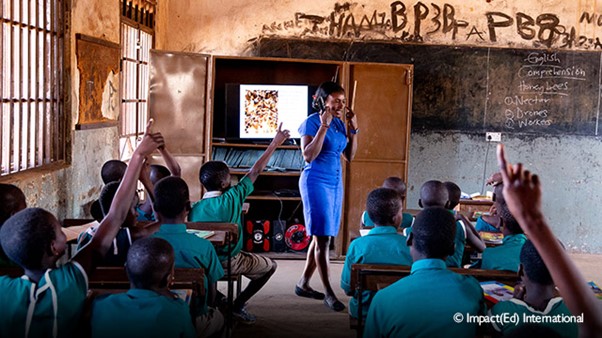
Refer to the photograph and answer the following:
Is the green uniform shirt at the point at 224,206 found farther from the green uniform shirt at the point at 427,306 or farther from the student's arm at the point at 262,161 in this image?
the green uniform shirt at the point at 427,306

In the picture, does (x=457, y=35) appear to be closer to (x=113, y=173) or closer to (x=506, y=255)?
(x=113, y=173)

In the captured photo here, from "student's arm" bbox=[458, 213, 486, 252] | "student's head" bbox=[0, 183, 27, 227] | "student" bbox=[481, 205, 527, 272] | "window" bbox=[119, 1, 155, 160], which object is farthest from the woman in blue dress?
"student's head" bbox=[0, 183, 27, 227]

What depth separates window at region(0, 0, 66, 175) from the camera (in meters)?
4.15

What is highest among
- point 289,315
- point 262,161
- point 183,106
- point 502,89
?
point 502,89

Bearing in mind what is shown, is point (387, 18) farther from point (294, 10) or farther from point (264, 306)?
point (264, 306)

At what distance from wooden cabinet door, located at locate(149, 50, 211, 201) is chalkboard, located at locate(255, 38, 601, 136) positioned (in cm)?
188

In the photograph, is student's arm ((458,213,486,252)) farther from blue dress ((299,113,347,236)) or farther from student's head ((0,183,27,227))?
student's head ((0,183,27,227))

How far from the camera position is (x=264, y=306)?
16.2 ft

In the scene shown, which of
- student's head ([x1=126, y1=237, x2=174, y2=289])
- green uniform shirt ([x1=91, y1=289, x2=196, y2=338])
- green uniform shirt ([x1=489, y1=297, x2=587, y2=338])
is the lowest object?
green uniform shirt ([x1=91, y1=289, x2=196, y2=338])

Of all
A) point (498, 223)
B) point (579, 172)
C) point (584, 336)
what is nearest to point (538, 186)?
point (584, 336)

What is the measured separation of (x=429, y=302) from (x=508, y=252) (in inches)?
37.5

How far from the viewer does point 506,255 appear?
120 inches

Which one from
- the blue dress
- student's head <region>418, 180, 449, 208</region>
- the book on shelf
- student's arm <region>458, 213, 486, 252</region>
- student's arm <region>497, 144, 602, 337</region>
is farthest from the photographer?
the blue dress

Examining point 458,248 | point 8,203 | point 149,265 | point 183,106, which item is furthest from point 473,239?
point 183,106
